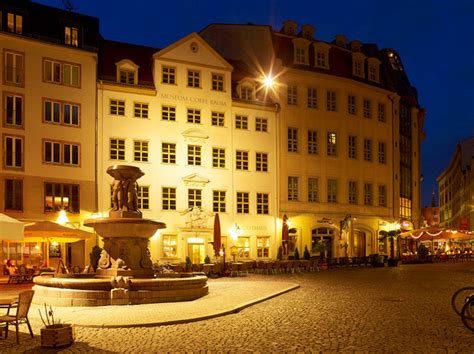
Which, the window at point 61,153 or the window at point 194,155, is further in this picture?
the window at point 194,155

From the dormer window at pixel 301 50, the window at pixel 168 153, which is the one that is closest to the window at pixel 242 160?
the window at pixel 168 153

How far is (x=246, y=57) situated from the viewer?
160 ft

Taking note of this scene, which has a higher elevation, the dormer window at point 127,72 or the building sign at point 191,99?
the dormer window at point 127,72

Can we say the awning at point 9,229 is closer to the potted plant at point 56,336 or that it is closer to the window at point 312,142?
the potted plant at point 56,336

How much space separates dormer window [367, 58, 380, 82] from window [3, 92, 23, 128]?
28119 mm

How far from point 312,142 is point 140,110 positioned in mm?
13611

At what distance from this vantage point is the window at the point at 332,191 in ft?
157

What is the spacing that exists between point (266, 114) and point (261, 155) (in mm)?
2878

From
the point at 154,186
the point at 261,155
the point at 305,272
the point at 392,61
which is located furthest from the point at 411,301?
the point at 392,61

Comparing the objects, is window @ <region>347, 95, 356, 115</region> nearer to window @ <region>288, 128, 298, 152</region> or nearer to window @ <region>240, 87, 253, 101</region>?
window @ <region>288, 128, 298, 152</region>

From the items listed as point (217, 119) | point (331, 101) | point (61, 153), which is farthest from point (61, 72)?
point (331, 101)

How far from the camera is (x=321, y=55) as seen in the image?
4925 cm

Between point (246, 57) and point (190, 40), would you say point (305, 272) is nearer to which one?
point (190, 40)

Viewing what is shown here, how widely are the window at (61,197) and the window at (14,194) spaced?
1350 millimetres
